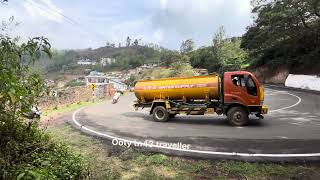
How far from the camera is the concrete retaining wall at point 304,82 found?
3259 cm

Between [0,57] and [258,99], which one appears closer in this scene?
[0,57]

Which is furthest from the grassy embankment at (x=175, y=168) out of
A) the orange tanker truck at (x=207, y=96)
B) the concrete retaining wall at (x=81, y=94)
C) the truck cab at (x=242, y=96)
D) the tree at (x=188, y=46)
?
the tree at (x=188, y=46)

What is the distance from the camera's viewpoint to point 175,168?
912 cm

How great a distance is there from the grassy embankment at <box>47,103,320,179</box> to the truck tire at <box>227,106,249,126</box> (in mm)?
5629

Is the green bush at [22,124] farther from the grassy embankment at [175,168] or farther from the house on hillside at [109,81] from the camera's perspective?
the house on hillside at [109,81]

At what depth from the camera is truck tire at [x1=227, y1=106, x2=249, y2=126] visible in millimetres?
14836

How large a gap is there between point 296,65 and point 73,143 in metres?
39.6

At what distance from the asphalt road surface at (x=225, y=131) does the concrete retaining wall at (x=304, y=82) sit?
1427 centimetres

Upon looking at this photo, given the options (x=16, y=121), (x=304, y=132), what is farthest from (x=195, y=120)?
(x=16, y=121)

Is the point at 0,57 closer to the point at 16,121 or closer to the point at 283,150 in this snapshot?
the point at 16,121

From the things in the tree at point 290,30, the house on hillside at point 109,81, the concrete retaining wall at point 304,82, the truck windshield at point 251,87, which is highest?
the tree at point 290,30

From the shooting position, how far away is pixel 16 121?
21.2ft

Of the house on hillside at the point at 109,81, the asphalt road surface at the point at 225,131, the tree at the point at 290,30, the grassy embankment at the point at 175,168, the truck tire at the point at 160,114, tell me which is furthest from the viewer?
the house on hillside at the point at 109,81

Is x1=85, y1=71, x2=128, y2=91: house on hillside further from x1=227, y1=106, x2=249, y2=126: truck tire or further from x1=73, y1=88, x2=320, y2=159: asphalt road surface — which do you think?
x1=227, y1=106, x2=249, y2=126: truck tire
